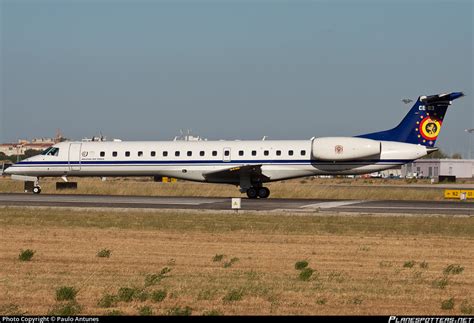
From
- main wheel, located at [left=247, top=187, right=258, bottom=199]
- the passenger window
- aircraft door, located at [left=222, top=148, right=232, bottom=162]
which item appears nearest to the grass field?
main wheel, located at [left=247, top=187, right=258, bottom=199]

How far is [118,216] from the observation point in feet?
86.5

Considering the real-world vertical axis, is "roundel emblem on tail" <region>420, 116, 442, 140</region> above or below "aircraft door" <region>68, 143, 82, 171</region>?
above

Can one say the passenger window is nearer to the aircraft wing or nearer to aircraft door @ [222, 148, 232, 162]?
the aircraft wing

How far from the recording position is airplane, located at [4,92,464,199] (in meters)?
36.7

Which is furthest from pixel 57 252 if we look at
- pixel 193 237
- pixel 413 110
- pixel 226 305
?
pixel 413 110

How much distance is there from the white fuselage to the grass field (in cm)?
1117

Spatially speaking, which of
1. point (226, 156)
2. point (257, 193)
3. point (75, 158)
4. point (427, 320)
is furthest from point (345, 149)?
point (427, 320)

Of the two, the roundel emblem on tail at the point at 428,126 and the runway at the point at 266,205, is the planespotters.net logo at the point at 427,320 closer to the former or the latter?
the runway at the point at 266,205

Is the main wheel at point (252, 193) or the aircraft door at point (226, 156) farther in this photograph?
the aircraft door at point (226, 156)

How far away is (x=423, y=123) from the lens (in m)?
37.6

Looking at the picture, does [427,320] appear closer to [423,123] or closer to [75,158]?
[423,123]

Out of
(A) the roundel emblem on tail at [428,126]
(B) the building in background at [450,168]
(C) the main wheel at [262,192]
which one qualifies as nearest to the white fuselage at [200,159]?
(C) the main wheel at [262,192]

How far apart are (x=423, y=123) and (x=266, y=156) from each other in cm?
783

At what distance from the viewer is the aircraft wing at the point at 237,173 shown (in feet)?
120
